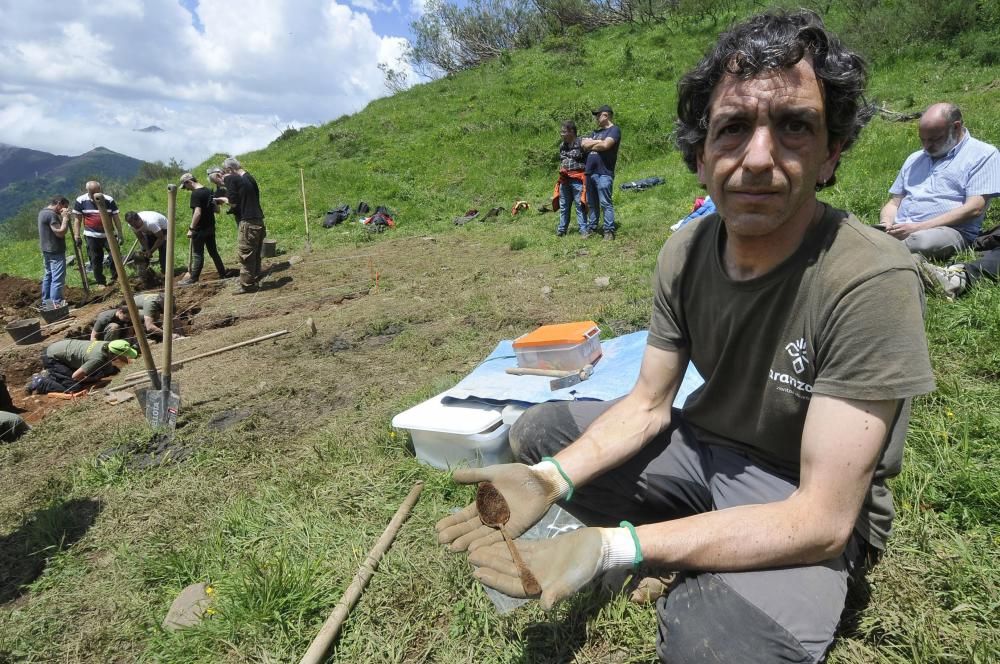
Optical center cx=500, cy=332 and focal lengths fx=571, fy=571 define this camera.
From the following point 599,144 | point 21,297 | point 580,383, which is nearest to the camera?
point 580,383

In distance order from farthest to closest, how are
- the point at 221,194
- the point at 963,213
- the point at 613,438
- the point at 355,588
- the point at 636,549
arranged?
the point at 221,194, the point at 963,213, the point at 355,588, the point at 613,438, the point at 636,549

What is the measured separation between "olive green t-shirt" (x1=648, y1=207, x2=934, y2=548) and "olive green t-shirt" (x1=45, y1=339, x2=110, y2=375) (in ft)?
19.6

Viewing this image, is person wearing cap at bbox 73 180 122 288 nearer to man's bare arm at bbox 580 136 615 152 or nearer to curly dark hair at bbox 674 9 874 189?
man's bare arm at bbox 580 136 615 152

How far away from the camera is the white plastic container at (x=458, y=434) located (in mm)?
2605

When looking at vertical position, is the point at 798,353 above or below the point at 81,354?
above

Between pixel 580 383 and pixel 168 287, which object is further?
pixel 168 287

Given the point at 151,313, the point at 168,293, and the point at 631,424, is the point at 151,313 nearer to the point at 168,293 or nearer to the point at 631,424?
the point at 168,293

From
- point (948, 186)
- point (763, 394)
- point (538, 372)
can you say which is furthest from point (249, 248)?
point (763, 394)

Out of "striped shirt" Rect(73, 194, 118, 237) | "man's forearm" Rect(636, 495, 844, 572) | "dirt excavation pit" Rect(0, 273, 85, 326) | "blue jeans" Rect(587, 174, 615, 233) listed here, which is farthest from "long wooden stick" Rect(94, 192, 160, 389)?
"dirt excavation pit" Rect(0, 273, 85, 326)

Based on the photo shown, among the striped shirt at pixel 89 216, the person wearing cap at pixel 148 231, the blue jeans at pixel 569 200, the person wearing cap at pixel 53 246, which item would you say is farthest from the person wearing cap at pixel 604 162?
the person wearing cap at pixel 53 246

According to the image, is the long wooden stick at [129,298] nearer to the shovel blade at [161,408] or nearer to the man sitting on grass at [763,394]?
the shovel blade at [161,408]

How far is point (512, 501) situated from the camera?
160 centimetres

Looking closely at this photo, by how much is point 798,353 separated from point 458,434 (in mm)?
1570

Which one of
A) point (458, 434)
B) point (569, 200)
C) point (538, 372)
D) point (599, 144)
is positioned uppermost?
point (599, 144)
